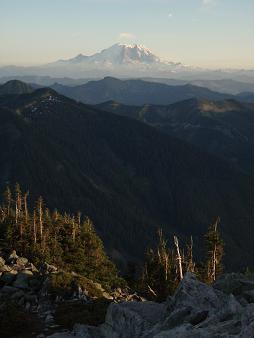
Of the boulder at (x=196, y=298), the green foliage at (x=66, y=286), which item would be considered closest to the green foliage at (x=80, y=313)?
the green foliage at (x=66, y=286)

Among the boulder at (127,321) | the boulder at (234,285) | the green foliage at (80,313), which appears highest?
the boulder at (127,321)

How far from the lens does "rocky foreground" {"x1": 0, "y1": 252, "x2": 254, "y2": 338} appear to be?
75.6ft

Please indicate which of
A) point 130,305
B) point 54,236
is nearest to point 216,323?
point 130,305

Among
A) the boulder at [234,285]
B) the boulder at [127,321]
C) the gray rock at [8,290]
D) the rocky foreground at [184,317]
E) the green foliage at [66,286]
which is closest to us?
the rocky foreground at [184,317]

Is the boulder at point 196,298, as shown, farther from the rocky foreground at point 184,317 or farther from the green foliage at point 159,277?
the green foliage at point 159,277

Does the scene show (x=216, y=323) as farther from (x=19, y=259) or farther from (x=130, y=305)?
(x=19, y=259)

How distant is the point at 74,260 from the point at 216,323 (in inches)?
2639

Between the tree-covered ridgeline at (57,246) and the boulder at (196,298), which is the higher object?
the boulder at (196,298)

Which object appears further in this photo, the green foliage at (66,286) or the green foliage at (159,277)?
the green foliage at (159,277)

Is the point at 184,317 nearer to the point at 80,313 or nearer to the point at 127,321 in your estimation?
the point at 127,321

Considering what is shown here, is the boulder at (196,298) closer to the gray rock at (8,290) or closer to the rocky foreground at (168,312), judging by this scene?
the rocky foreground at (168,312)

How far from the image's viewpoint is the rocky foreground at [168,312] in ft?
75.6

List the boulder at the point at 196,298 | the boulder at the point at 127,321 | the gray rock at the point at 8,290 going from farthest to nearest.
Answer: the gray rock at the point at 8,290
the boulder at the point at 127,321
the boulder at the point at 196,298

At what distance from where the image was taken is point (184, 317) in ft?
87.4
